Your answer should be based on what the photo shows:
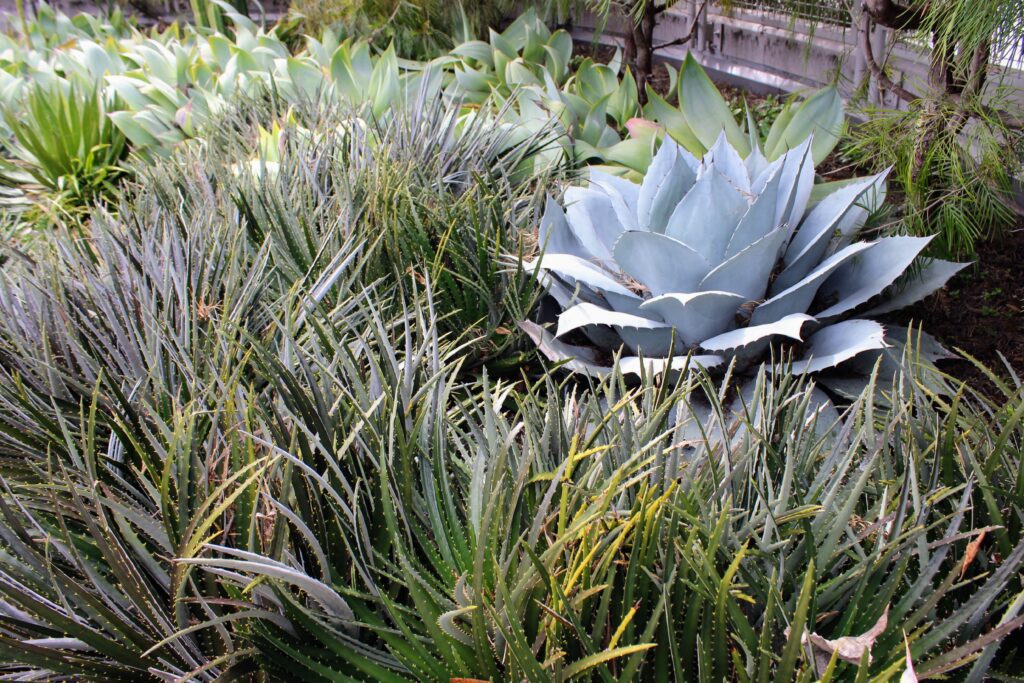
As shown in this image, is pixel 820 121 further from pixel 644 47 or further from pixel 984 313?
pixel 644 47

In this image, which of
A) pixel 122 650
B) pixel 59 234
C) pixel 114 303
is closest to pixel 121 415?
pixel 114 303

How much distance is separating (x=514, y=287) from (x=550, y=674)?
2.93 feet

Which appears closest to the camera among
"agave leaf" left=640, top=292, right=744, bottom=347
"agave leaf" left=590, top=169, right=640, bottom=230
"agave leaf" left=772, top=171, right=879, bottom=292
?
"agave leaf" left=640, top=292, right=744, bottom=347

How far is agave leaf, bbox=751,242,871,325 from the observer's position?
1.39 metres

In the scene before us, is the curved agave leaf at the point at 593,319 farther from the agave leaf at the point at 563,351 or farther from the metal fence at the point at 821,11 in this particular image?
the metal fence at the point at 821,11

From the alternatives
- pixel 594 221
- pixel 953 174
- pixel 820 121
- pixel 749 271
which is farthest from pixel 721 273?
pixel 820 121

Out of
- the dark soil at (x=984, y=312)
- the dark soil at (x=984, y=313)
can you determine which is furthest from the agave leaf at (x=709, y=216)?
the dark soil at (x=984, y=312)

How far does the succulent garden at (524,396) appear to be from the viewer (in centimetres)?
71

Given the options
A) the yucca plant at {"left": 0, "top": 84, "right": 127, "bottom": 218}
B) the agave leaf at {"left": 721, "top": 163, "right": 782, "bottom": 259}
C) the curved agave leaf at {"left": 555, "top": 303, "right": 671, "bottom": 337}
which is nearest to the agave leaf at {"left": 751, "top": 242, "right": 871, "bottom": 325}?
the agave leaf at {"left": 721, "top": 163, "right": 782, "bottom": 259}

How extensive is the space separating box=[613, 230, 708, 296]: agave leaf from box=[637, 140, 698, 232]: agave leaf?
0.17 metres

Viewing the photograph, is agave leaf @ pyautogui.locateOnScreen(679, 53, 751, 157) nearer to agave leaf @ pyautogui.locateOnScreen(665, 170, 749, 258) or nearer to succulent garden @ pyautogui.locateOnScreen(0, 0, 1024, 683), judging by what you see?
succulent garden @ pyautogui.locateOnScreen(0, 0, 1024, 683)

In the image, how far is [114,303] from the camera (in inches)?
54.0

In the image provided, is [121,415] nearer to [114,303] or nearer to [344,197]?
[114,303]

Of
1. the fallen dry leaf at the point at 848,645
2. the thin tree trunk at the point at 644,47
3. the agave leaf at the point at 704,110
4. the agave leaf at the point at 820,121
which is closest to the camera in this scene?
the fallen dry leaf at the point at 848,645
